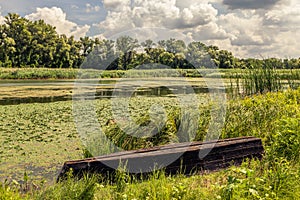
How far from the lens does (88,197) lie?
8.02 ft

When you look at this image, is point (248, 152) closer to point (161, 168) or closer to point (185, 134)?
point (185, 134)

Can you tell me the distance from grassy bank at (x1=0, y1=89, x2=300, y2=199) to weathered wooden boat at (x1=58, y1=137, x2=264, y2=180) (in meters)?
0.14

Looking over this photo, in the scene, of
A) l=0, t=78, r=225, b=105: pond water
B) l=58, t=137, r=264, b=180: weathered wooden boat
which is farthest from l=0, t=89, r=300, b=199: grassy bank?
l=0, t=78, r=225, b=105: pond water

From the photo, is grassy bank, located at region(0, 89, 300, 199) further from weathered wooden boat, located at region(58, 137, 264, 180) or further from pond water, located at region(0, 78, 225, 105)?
pond water, located at region(0, 78, 225, 105)

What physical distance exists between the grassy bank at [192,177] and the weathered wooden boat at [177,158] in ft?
0.46

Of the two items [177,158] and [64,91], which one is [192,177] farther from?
[64,91]

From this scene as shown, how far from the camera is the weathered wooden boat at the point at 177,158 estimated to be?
327 centimetres

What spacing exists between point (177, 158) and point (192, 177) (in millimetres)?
268

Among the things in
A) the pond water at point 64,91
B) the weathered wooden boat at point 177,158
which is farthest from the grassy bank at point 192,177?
the pond water at point 64,91

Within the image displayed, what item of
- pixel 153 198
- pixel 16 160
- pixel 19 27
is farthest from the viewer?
pixel 19 27

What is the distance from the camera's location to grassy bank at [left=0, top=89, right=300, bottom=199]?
2490 millimetres

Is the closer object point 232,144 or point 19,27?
point 232,144

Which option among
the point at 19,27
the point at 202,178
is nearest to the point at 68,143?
the point at 202,178

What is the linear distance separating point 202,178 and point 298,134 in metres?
1.32
